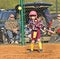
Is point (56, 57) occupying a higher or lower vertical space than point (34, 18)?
lower

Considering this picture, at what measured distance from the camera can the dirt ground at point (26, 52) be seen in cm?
1030

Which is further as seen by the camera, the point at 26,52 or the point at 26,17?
the point at 26,17

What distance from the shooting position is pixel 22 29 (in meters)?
12.5

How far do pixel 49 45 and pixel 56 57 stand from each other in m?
2.12

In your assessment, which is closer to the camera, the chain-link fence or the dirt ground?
the dirt ground

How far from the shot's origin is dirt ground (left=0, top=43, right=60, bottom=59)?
10.3m

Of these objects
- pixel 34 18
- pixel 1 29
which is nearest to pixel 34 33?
pixel 34 18

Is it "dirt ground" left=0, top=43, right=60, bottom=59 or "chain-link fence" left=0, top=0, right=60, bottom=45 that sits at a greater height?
"chain-link fence" left=0, top=0, right=60, bottom=45

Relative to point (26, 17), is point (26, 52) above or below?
below

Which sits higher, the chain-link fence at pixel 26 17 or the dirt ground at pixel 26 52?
the chain-link fence at pixel 26 17

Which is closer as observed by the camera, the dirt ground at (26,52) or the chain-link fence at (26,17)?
the dirt ground at (26,52)

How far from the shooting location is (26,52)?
10883 millimetres

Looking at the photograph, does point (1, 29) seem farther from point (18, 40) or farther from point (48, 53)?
point (48, 53)

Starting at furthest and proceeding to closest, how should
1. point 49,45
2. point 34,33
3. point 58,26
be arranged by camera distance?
point 58,26 < point 49,45 < point 34,33
